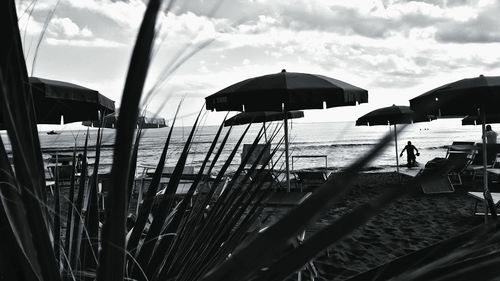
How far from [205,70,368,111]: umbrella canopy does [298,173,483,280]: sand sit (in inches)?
56.3

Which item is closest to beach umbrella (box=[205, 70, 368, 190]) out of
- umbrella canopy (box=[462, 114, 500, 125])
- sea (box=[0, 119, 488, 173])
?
sea (box=[0, 119, 488, 173])

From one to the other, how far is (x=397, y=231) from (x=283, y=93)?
2919mm

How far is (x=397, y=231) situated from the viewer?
6652 mm

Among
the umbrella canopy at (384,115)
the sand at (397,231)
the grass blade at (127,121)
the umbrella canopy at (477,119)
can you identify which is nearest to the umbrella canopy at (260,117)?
the sand at (397,231)

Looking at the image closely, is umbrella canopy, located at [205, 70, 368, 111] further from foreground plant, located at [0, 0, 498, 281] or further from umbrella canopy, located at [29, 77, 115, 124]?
foreground plant, located at [0, 0, 498, 281]

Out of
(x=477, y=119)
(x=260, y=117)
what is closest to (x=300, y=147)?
(x=477, y=119)

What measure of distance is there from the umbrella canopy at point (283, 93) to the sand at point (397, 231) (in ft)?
4.69

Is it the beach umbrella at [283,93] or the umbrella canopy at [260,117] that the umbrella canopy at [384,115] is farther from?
the beach umbrella at [283,93]

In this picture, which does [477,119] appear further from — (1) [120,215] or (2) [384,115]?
(1) [120,215]

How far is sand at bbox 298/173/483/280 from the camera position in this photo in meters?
5.00

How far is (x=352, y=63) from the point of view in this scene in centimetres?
78

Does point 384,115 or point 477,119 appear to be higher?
point 384,115


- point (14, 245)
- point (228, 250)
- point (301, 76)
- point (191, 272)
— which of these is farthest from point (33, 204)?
point (301, 76)

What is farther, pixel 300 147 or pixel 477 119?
pixel 300 147
